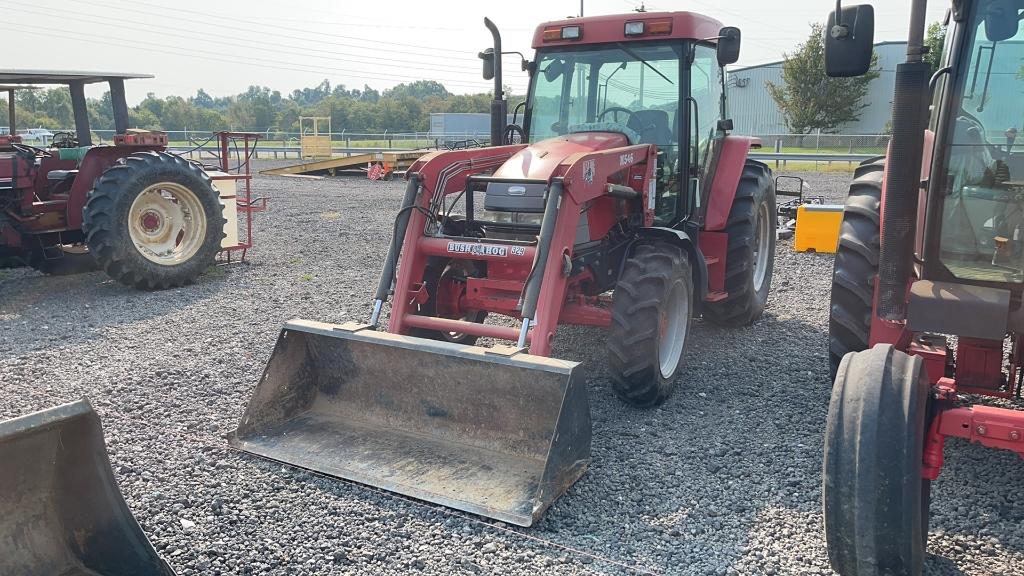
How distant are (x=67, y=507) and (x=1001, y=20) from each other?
4122 millimetres

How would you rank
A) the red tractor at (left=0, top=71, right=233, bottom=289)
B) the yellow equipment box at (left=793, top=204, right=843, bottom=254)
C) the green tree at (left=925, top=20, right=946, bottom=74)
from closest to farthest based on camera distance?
the green tree at (left=925, top=20, right=946, bottom=74) → the red tractor at (left=0, top=71, right=233, bottom=289) → the yellow equipment box at (left=793, top=204, right=843, bottom=254)

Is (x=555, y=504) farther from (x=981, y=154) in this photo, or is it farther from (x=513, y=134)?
(x=513, y=134)

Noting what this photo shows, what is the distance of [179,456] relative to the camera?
13.5 ft

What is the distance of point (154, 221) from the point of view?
8.09m

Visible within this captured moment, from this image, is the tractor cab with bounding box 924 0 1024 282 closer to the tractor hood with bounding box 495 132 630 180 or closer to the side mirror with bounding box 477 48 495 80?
the tractor hood with bounding box 495 132 630 180

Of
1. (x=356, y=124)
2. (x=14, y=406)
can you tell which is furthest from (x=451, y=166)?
(x=356, y=124)

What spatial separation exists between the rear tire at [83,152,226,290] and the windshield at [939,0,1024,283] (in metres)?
6.80

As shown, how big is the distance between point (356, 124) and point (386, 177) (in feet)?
108

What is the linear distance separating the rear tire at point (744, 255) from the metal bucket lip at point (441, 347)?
2.61 metres

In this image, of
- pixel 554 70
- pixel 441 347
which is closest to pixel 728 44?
pixel 554 70

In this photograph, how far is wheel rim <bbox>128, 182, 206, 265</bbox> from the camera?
7.91m

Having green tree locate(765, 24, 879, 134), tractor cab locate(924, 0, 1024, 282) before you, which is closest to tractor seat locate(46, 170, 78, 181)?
tractor cab locate(924, 0, 1024, 282)

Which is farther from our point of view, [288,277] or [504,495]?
[288,277]

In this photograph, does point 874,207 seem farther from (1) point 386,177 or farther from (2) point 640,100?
(1) point 386,177
